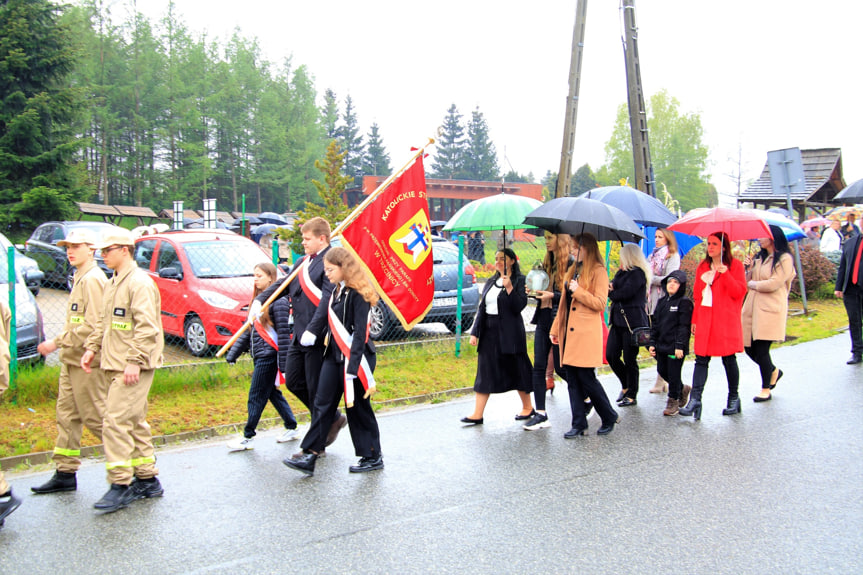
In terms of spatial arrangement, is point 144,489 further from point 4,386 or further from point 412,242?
point 412,242

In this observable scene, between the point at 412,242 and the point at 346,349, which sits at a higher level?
the point at 412,242

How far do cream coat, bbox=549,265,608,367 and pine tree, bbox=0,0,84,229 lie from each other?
2409 cm

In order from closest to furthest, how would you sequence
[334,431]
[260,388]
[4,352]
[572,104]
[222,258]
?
[4,352], [334,431], [260,388], [222,258], [572,104]

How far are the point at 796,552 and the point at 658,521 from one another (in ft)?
2.62

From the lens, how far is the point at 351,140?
92.9 metres

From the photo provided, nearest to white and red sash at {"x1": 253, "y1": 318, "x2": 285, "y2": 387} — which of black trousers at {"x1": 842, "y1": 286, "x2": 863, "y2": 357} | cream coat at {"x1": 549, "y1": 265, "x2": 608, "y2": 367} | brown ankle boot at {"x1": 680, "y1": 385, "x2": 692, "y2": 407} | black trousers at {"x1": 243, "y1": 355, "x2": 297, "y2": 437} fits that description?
black trousers at {"x1": 243, "y1": 355, "x2": 297, "y2": 437}

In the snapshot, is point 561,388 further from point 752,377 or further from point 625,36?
point 625,36

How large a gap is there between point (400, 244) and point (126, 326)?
249 cm

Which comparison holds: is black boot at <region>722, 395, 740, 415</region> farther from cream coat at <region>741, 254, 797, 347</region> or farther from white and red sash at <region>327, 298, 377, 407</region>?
white and red sash at <region>327, 298, 377, 407</region>

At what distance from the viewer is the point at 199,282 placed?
31.9 feet

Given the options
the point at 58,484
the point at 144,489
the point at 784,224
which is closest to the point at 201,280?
the point at 58,484

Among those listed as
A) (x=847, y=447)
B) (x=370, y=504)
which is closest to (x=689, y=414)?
(x=847, y=447)

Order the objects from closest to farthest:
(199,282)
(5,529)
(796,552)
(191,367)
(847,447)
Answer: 1. (796,552)
2. (5,529)
3. (847,447)
4. (191,367)
5. (199,282)

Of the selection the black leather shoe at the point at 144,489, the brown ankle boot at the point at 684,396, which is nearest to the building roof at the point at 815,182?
the brown ankle boot at the point at 684,396
